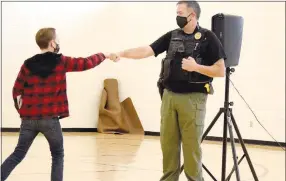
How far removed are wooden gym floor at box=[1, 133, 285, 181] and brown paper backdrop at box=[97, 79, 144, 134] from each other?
12.0 inches

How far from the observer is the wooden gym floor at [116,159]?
447 centimetres

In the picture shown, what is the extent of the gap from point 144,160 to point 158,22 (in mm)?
2984

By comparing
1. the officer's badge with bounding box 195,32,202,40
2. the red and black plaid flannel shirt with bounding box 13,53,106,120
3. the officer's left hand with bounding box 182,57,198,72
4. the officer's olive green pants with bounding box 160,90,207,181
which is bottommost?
the officer's olive green pants with bounding box 160,90,207,181

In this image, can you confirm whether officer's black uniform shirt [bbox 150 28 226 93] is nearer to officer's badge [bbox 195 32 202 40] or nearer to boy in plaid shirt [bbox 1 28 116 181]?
officer's badge [bbox 195 32 202 40]

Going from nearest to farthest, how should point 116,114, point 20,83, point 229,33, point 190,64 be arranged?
point 190,64 → point 20,83 → point 229,33 → point 116,114

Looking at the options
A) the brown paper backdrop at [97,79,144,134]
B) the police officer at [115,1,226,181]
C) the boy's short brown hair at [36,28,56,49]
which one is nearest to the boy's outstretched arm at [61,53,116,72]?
the boy's short brown hair at [36,28,56,49]

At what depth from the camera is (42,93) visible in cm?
305

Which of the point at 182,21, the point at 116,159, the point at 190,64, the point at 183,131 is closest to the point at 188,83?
the point at 190,64

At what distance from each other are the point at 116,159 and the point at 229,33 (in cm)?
256

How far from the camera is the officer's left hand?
2971mm

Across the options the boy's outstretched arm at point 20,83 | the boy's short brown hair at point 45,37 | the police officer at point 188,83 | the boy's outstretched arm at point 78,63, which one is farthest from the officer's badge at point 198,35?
the boy's outstretched arm at point 20,83

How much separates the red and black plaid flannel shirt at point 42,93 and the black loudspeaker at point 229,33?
49.2 inches

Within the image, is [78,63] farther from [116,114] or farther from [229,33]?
[116,114]

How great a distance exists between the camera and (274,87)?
6.54m
